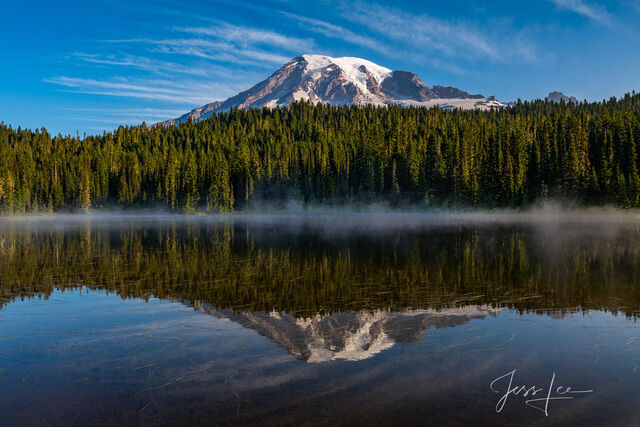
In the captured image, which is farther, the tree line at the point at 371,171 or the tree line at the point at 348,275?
the tree line at the point at 371,171

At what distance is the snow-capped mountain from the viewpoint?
10895 millimetres

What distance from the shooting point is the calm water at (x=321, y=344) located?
305 inches

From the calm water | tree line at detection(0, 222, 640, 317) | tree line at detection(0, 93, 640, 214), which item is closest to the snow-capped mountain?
the calm water

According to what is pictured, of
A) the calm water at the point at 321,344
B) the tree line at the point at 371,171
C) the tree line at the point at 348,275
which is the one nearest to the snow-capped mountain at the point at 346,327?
the calm water at the point at 321,344

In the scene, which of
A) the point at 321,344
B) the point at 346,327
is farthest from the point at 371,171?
the point at 321,344

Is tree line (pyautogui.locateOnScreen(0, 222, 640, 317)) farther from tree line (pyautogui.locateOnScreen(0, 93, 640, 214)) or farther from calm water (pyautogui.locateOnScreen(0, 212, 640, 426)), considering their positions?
tree line (pyautogui.locateOnScreen(0, 93, 640, 214))

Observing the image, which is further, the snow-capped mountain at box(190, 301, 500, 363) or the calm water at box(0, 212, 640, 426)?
the snow-capped mountain at box(190, 301, 500, 363)

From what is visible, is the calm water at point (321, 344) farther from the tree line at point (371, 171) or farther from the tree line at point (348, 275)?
the tree line at point (371, 171)

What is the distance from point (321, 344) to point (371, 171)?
131915 millimetres

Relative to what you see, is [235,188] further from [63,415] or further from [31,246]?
[63,415]

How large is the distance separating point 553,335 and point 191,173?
145271 mm

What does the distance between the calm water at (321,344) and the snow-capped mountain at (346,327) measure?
3.1 inches

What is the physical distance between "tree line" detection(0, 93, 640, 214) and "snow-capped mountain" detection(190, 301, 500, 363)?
109m

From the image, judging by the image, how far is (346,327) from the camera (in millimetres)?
12836
